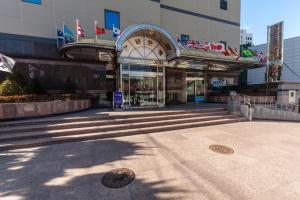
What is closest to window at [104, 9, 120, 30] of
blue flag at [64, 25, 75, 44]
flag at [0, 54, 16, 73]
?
blue flag at [64, 25, 75, 44]

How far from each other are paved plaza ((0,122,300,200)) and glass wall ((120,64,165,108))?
572cm

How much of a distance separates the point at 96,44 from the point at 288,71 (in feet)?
129

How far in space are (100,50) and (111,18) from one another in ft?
15.4

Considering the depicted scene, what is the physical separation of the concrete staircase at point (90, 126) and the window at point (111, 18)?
28.0 ft

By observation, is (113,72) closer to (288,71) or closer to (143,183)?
(143,183)

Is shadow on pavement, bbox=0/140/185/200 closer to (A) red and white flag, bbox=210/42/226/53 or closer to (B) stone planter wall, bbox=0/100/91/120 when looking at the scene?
(B) stone planter wall, bbox=0/100/91/120

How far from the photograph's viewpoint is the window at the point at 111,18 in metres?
13.2

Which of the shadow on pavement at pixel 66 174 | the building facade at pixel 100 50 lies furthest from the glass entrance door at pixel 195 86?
the shadow on pavement at pixel 66 174

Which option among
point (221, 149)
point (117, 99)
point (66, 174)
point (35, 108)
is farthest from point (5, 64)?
point (221, 149)

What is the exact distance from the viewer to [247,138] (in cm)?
705

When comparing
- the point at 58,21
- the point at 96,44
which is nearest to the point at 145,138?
the point at 96,44

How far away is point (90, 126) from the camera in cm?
748

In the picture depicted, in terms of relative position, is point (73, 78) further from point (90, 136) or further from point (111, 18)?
point (90, 136)

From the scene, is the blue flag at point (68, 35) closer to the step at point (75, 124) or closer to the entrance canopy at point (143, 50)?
the entrance canopy at point (143, 50)
